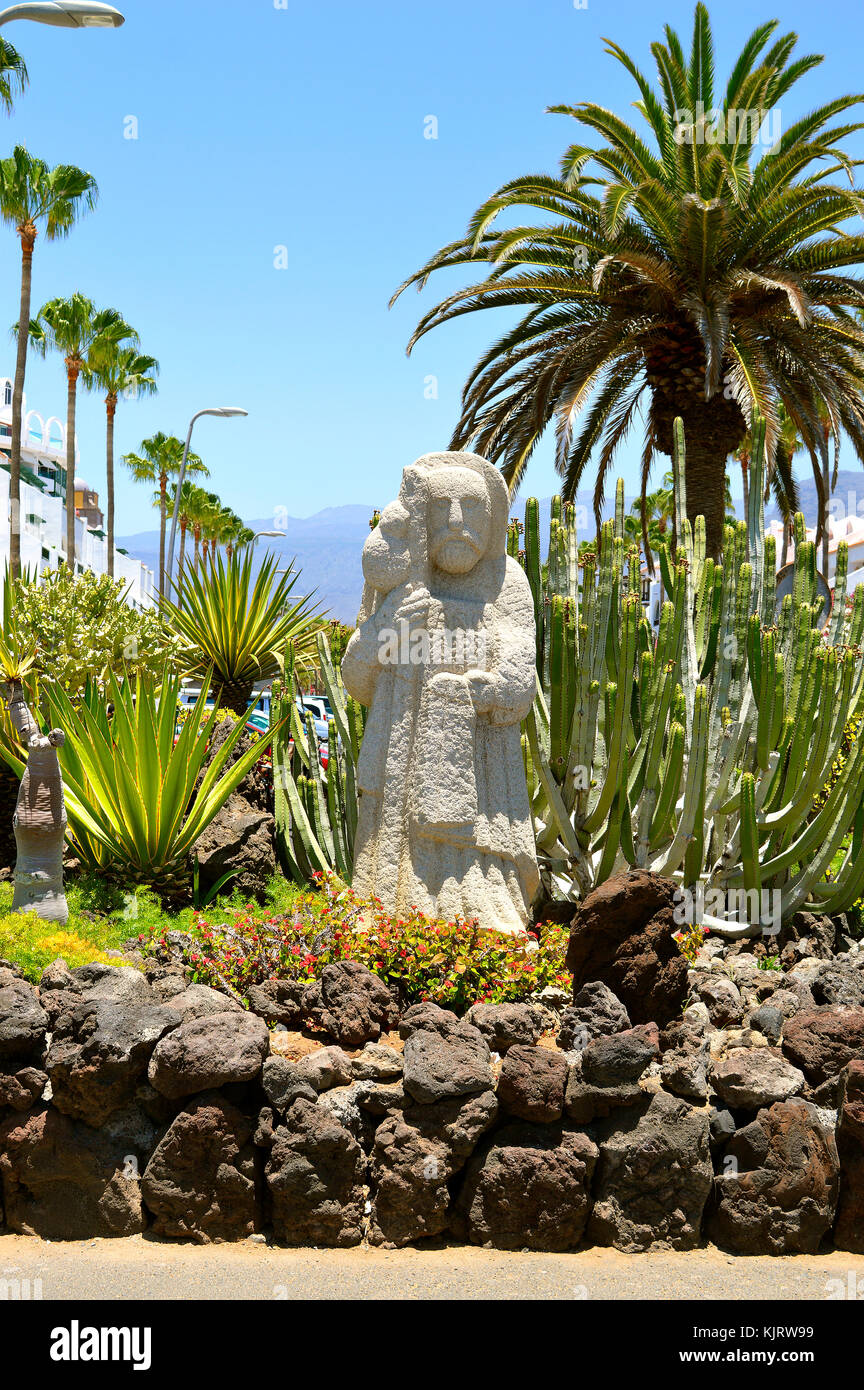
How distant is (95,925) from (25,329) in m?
19.6

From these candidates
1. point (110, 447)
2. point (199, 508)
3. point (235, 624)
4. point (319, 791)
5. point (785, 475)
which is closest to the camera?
point (319, 791)

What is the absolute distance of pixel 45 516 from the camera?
45.6 metres

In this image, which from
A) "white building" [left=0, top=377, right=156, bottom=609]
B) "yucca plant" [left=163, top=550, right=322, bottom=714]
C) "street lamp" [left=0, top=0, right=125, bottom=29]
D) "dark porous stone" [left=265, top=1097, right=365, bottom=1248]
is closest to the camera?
"dark porous stone" [left=265, top=1097, right=365, bottom=1248]

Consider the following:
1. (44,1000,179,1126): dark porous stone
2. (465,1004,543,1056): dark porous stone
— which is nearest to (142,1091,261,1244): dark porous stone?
(44,1000,179,1126): dark porous stone

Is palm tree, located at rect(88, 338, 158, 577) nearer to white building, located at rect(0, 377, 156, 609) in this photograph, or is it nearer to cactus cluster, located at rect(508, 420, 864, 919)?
white building, located at rect(0, 377, 156, 609)

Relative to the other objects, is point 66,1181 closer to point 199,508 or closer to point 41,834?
point 41,834

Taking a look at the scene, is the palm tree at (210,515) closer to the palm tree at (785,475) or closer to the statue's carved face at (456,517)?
the palm tree at (785,475)

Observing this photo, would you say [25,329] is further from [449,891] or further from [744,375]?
[449,891]

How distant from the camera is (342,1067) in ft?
15.2

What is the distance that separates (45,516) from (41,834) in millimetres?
41729

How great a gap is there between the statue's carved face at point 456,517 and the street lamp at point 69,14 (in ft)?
10.8

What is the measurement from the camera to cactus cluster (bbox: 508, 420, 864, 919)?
6754mm

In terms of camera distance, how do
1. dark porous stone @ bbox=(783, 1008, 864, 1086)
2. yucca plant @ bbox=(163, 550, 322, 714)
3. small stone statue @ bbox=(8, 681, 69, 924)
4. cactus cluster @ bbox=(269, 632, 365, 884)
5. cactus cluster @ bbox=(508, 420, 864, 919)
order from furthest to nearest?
yucca plant @ bbox=(163, 550, 322, 714), cactus cluster @ bbox=(269, 632, 365, 884), cactus cluster @ bbox=(508, 420, 864, 919), small stone statue @ bbox=(8, 681, 69, 924), dark porous stone @ bbox=(783, 1008, 864, 1086)

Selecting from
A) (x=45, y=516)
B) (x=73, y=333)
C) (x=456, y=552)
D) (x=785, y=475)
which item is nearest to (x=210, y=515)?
(x=45, y=516)
